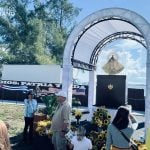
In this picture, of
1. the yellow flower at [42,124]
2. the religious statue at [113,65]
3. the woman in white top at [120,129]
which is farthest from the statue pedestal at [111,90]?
the woman in white top at [120,129]

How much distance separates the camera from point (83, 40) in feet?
49.4

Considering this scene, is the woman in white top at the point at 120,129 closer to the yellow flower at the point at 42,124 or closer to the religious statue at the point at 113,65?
the yellow flower at the point at 42,124

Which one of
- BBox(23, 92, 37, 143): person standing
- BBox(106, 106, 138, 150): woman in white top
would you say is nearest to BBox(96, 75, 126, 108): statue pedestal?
Answer: BBox(23, 92, 37, 143): person standing

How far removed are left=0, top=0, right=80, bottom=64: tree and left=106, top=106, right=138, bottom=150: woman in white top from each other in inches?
1660

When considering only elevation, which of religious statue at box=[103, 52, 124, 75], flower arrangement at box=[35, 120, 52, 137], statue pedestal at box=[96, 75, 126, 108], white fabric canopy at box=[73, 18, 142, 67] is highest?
white fabric canopy at box=[73, 18, 142, 67]

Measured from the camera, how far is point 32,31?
161 ft

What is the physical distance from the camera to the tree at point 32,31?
159 feet

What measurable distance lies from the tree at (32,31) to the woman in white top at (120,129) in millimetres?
42165

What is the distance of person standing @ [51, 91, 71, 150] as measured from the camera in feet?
28.9

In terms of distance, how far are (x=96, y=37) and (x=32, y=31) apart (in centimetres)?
3370

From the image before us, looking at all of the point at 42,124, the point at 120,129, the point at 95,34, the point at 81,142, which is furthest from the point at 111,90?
the point at 120,129

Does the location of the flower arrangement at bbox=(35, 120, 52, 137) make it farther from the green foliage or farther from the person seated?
the person seated

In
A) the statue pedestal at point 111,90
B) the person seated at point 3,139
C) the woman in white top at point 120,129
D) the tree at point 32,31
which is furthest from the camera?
the tree at point 32,31

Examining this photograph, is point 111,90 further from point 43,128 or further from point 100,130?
point 43,128
